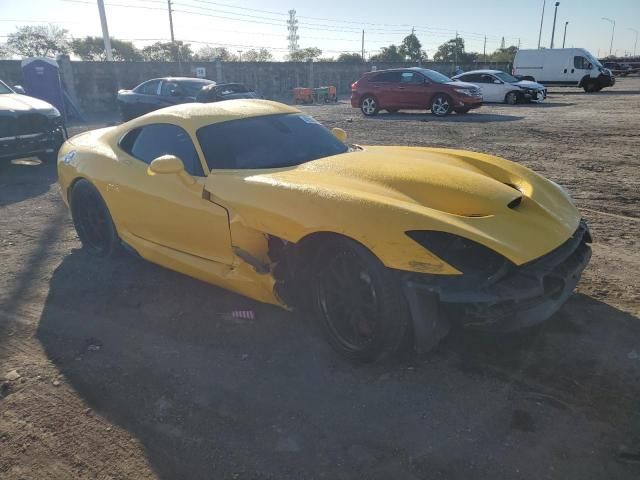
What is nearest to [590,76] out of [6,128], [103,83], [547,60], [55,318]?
[547,60]

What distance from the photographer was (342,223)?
2.59 metres

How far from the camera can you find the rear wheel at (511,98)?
752 inches

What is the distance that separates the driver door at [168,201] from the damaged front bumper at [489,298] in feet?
4.46

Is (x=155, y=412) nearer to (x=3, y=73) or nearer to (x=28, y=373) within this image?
(x=28, y=373)

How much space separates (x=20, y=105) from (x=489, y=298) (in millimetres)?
9040

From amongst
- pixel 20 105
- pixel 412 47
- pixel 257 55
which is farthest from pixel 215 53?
pixel 20 105

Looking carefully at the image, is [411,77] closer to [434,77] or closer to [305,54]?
[434,77]

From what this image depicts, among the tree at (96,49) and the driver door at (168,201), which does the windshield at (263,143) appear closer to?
the driver door at (168,201)

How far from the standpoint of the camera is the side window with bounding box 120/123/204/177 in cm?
354

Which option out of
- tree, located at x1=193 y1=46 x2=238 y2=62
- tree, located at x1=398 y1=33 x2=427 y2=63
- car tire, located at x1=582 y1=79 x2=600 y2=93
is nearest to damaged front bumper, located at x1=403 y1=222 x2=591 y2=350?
car tire, located at x1=582 y1=79 x2=600 y2=93

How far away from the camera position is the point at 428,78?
52.0 feet

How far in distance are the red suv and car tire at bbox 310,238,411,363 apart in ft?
45.6

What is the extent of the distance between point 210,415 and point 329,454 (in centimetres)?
67

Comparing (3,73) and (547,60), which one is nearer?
(3,73)
